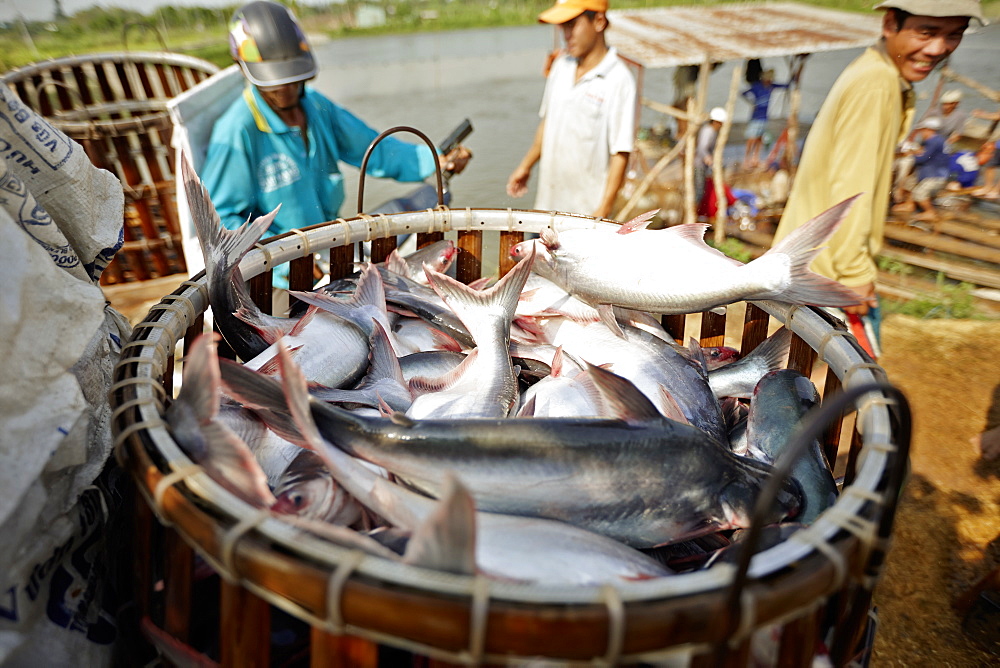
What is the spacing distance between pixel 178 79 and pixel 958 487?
24.2 ft

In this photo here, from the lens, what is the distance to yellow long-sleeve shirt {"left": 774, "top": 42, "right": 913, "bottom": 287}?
277 cm

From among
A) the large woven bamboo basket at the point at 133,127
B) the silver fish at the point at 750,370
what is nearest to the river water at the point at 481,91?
the large woven bamboo basket at the point at 133,127

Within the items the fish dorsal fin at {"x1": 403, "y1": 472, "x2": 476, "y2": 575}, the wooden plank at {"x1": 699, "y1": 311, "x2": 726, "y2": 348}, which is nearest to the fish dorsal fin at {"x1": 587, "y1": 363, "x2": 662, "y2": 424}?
the fish dorsal fin at {"x1": 403, "y1": 472, "x2": 476, "y2": 575}

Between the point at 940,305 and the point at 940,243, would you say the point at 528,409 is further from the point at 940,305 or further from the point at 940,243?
the point at 940,243

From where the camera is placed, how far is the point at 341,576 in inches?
33.8

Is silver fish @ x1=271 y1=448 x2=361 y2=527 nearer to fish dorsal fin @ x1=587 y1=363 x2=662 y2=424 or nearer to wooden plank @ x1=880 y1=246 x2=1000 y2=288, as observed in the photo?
fish dorsal fin @ x1=587 y1=363 x2=662 y2=424

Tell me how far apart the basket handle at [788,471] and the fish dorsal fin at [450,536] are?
0.36 metres

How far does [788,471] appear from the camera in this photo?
88 centimetres

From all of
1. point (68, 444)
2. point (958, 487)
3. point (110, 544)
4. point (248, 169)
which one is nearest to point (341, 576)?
point (68, 444)

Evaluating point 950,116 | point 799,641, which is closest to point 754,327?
point 799,641

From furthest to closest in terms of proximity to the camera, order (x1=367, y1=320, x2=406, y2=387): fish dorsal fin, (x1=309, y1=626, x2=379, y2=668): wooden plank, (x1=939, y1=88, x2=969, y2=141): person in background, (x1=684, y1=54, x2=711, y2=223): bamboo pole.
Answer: (x1=939, y1=88, x2=969, y2=141): person in background
(x1=684, y1=54, x2=711, y2=223): bamboo pole
(x1=367, y1=320, x2=406, y2=387): fish dorsal fin
(x1=309, y1=626, x2=379, y2=668): wooden plank

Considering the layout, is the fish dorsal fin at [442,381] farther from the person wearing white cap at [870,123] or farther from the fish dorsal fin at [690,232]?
the person wearing white cap at [870,123]

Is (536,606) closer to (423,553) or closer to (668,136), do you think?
(423,553)

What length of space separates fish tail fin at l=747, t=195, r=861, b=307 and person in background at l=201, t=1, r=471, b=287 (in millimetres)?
2184
